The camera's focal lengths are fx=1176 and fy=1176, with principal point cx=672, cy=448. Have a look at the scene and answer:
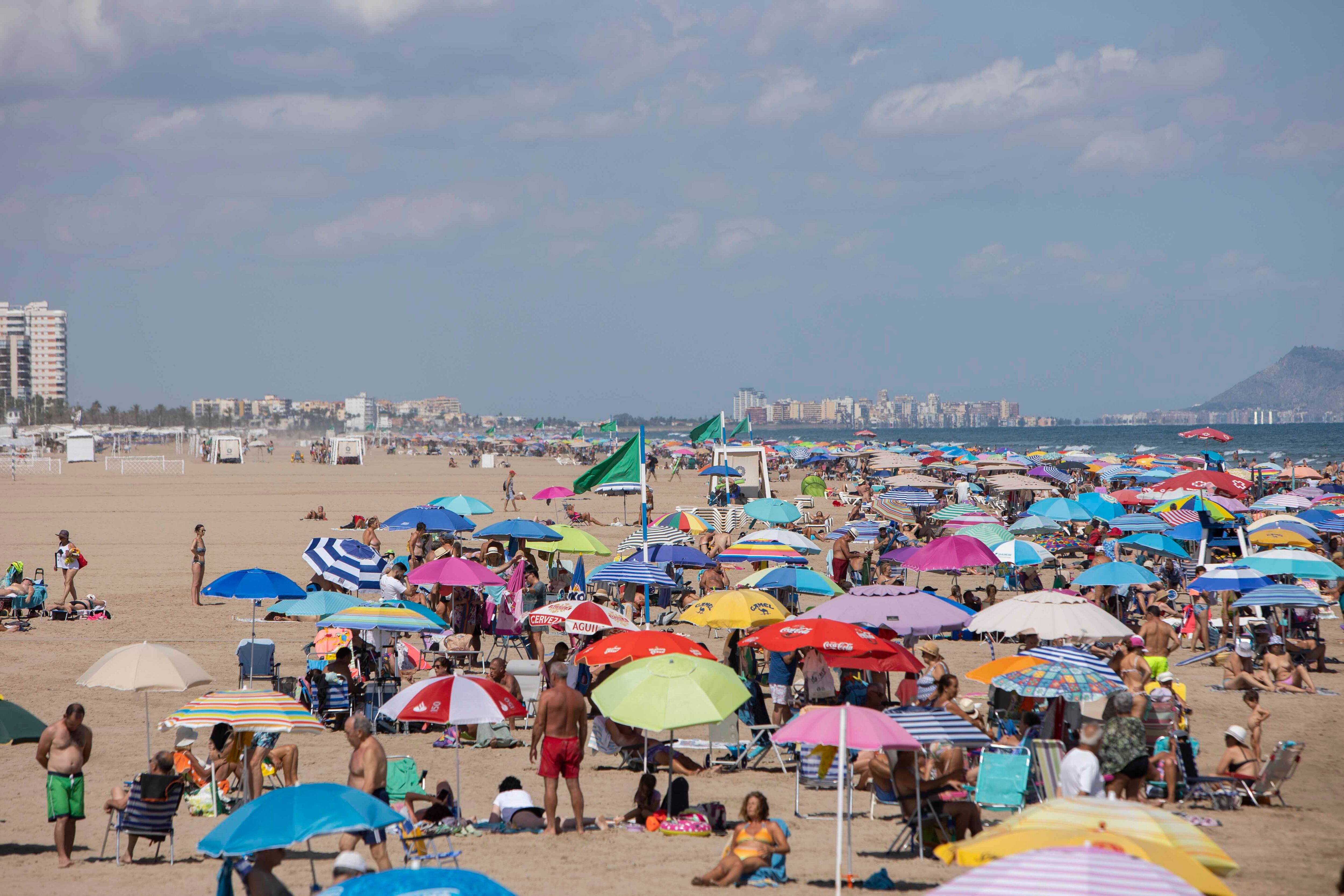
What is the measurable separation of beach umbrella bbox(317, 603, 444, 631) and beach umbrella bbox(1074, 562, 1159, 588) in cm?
747

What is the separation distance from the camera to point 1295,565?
1364 centimetres

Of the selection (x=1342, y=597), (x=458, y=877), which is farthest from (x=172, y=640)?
(x=1342, y=597)

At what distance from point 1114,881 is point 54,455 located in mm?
78113

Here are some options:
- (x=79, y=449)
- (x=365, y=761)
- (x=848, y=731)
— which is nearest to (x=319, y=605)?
(x=365, y=761)

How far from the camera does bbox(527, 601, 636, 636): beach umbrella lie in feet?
35.8

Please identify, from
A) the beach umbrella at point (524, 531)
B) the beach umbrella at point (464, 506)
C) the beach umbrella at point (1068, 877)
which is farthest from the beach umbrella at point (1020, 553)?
the beach umbrella at point (1068, 877)

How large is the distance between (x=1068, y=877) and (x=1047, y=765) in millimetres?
4627

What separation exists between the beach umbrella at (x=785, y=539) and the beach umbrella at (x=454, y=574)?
4.33 m

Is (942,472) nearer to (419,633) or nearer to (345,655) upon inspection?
(419,633)

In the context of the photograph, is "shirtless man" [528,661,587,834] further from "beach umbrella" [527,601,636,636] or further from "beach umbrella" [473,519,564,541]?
"beach umbrella" [473,519,564,541]

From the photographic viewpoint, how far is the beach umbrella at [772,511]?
2038 centimetres

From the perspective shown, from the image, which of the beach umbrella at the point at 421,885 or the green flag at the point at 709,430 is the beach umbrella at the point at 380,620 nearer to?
the beach umbrella at the point at 421,885

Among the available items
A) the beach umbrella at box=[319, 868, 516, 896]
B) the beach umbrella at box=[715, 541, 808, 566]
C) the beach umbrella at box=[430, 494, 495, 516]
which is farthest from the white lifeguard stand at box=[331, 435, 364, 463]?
the beach umbrella at box=[319, 868, 516, 896]

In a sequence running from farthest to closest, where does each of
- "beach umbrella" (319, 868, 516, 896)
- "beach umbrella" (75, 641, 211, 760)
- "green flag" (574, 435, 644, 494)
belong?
"green flag" (574, 435, 644, 494)
"beach umbrella" (75, 641, 211, 760)
"beach umbrella" (319, 868, 516, 896)
